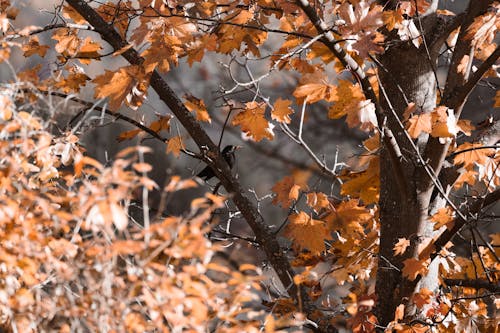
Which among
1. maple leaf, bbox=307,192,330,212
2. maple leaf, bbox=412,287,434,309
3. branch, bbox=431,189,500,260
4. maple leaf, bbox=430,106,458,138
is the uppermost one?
maple leaf, bbox=430,106,458,138

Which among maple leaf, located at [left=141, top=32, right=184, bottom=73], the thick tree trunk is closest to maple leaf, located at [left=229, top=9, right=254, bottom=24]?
maple leaf, located at [left=141, top=32, right=184, bottom=73]

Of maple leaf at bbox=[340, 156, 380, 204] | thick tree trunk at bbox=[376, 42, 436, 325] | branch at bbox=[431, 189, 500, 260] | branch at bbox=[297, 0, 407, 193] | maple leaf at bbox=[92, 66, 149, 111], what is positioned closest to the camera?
branch at bbox=[297, 0, 407, 193]

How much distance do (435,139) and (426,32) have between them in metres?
0.45

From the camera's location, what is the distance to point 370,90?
232cm

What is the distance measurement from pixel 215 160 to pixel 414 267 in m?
0.88

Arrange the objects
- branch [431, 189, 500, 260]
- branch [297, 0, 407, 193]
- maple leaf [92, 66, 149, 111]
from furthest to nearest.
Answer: maple leaf [92, 66, 149, 111], branch [431, 189, 500, 260], branch [297, 0, 407, 193]

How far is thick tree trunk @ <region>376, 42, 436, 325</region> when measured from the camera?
2623 millimetres

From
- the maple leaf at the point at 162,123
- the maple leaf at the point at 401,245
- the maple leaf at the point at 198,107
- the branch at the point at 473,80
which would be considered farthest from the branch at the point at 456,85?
the maple leaf at the point at 162,123

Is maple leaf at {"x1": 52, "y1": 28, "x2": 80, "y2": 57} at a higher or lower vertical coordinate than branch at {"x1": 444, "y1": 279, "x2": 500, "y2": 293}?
higher

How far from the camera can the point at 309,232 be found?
8.57 feet

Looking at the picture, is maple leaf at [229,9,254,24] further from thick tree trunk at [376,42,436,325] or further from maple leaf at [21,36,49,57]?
maple leaf at [21,36,49,57]

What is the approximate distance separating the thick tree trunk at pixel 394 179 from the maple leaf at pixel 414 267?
0.30ft

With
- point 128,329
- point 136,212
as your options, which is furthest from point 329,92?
point 136,212

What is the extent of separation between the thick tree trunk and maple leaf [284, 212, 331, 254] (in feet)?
0.82
